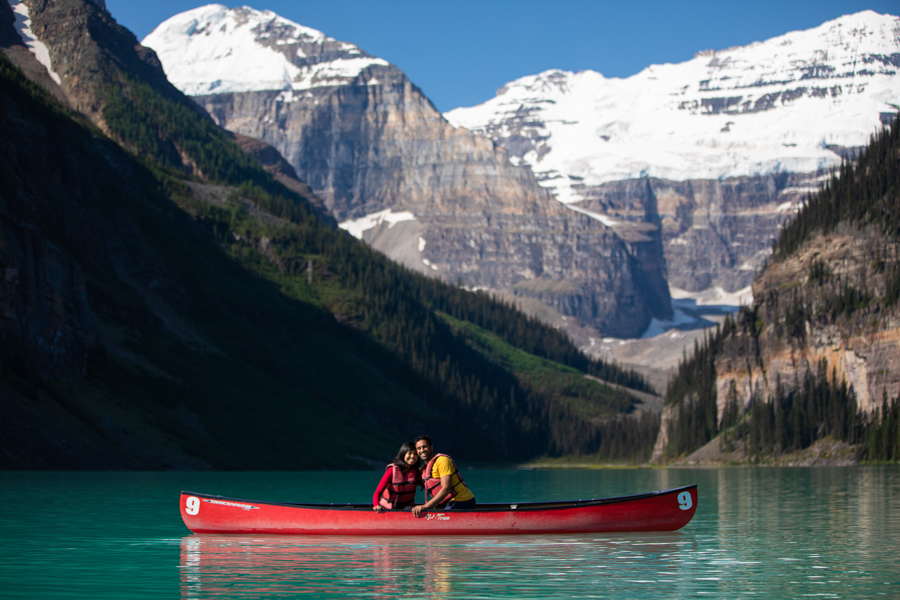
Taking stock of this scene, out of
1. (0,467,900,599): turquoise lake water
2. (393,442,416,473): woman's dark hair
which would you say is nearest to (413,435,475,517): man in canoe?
(393,442,416,473): woman's dark hair

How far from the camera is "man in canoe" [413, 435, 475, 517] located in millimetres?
45619

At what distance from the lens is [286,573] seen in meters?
38.5

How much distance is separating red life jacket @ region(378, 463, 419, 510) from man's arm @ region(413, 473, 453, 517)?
57.4 inches

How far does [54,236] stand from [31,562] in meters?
127

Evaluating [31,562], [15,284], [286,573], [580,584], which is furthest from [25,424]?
[580,584]

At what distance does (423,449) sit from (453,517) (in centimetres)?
405

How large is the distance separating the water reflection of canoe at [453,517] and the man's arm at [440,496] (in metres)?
0.56

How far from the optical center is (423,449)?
4522 centimetres

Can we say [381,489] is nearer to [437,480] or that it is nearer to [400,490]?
[400,490]

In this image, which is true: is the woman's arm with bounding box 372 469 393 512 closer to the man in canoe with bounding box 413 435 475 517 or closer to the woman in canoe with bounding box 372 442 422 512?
the woman in canoe with bounding box 372 442 422 512

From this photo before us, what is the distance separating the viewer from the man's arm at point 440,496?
4566 cm

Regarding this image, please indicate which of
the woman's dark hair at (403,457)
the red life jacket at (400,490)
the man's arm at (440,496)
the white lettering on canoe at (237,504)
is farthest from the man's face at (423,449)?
the white lettering on canoe at (237,504)

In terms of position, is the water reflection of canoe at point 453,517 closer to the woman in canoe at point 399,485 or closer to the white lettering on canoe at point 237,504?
the white lettering on canoe at point 237,504

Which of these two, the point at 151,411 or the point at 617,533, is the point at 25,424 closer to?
the point at 151,411
